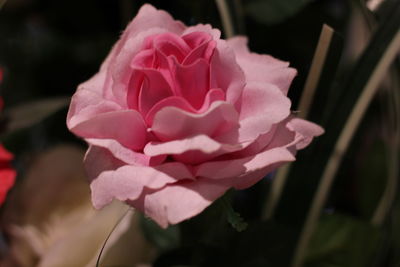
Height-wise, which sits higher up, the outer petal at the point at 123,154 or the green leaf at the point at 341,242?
the outer petal at the point at 123,154

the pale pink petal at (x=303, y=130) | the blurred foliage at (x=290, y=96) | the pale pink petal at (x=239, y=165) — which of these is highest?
the pale pink petal at (x=303, y=130)

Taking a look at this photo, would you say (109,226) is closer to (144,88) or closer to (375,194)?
(144,88)

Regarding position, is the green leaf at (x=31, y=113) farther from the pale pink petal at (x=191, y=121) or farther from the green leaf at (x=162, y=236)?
the pale pink petal at (x=191, y=121)

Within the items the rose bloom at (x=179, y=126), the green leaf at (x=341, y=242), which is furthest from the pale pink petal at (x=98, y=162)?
the green leaf at (x=341, y=242)

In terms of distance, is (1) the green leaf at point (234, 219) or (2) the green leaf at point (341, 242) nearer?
(1) the green leaf at point (234, 219)

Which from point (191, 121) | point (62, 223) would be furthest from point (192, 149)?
point (62, 223)

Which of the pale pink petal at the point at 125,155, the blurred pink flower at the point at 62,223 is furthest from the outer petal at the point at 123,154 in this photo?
the blurred pink flower at the point at 62,223

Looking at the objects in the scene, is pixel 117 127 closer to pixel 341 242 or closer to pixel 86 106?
pixel 86 106

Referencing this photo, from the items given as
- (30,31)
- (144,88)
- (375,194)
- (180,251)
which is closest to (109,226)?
(180,251)
